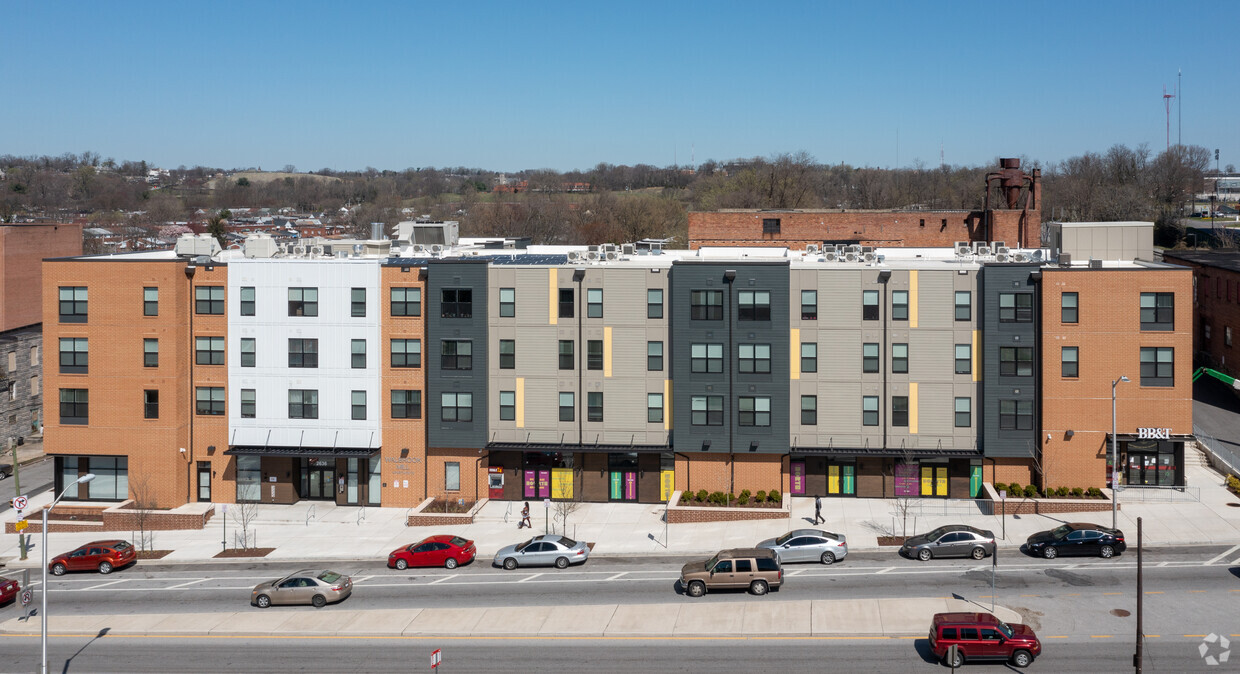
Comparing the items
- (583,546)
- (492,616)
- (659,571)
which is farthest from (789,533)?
(492,616)

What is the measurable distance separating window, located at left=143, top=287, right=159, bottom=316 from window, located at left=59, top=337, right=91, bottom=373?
3.81 metres

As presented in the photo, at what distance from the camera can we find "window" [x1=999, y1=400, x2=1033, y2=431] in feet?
187

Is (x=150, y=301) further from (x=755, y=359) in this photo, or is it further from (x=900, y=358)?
(x=900, y=358)

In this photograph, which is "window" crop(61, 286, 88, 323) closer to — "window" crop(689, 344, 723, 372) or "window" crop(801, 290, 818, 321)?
"window" crop(689, 344, 723, 372)

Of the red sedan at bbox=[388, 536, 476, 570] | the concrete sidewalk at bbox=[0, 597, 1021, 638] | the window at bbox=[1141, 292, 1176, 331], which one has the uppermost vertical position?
the window at bbox=[1141, 292, 1176, 331]

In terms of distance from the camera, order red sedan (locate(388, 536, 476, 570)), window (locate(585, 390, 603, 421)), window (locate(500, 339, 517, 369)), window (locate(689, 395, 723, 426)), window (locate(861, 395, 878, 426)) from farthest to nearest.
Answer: window (locate(500, 339, 517, 369)), window (locate(585, 390, 603, 421)), window (locate(689, 395, 723, 426)), window (locate(861, 395, 878, 426)), red sedan (locate(388, 536, 476, 570))

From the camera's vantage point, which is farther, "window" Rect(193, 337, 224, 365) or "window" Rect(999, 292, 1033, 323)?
"window" Rect(193, 337, 224, 365)

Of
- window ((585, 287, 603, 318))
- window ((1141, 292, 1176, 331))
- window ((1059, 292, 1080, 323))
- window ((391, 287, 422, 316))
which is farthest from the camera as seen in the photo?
window ((391, 287, 422, 316))

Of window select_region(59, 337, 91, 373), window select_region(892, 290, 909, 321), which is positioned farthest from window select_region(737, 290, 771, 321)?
window select_region(59, 337, 91, 373)

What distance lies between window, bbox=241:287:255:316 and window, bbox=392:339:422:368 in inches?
325

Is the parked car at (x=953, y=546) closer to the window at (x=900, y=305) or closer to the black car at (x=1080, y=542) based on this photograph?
the black car at (x=1080, y=542)

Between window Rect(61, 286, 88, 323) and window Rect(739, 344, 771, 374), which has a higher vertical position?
window Rect(61, 286, 88, 323)

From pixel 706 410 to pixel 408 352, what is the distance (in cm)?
1639

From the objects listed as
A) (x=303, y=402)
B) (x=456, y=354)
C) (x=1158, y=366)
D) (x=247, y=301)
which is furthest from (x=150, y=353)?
(x=1158, y=366)
